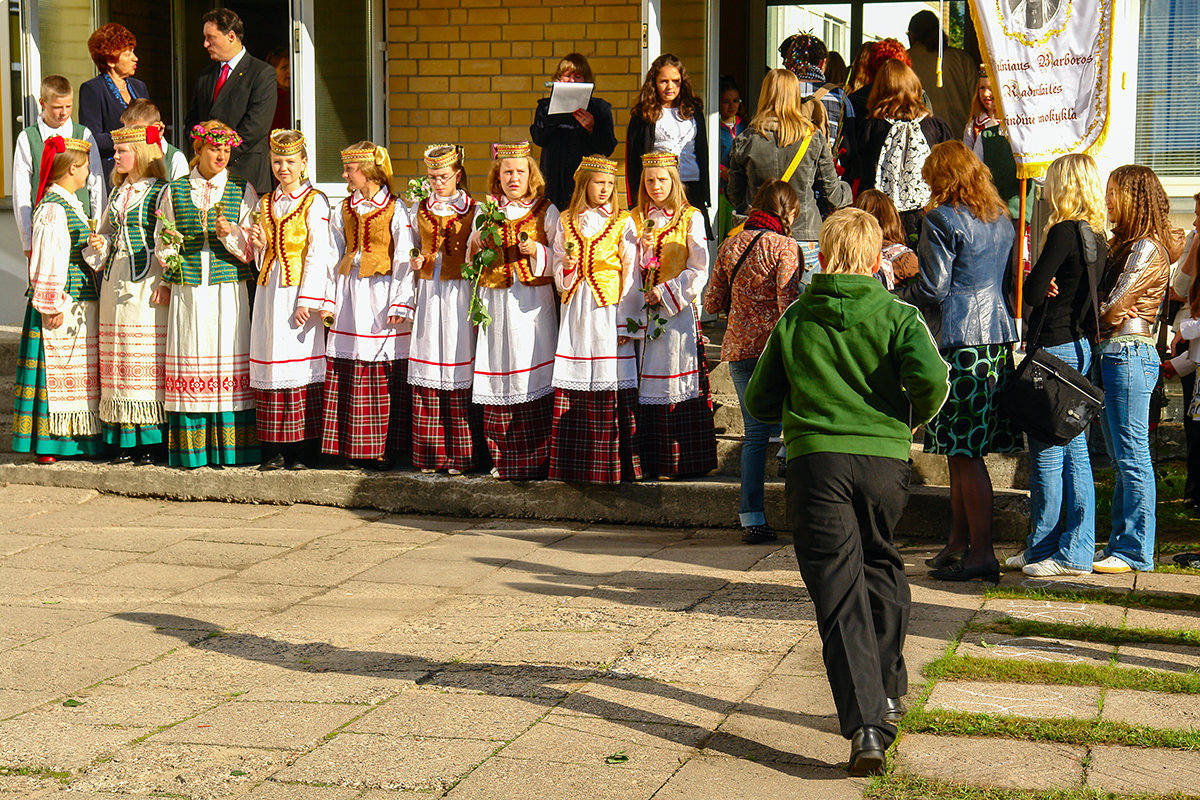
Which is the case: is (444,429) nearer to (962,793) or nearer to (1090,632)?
(1090,632)

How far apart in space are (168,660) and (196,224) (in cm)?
366

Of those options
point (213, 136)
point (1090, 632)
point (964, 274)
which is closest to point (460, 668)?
point (1090, 632)

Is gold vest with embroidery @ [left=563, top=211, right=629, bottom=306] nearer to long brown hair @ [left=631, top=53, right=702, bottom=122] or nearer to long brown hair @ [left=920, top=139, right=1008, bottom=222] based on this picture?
long brown hair @ [left=631, top=53, right=702, bottom=122]

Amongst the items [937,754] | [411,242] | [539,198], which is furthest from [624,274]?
[937,754]

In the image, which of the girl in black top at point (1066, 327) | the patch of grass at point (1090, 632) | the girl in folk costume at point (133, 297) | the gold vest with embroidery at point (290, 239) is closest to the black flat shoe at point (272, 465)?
the girl in folk costume at point (133, 297)

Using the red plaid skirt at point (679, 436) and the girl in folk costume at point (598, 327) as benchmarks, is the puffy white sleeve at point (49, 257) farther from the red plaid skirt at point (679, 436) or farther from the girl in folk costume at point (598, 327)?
the red plaid skirt at point (679, 436)

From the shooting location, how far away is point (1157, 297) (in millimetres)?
6504

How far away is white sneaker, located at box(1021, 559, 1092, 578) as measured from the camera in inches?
257

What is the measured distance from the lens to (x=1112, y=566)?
261 inches

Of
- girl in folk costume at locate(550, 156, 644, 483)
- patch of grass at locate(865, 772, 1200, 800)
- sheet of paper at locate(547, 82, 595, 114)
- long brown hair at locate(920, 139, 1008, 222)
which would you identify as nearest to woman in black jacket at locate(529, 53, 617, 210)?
sheet of paper at locate(547, 82, 595, 114)

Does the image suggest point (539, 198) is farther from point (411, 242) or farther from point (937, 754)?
point (937, 754)

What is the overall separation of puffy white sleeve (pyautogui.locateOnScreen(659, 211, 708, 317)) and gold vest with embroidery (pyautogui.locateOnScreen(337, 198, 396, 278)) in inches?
64.6

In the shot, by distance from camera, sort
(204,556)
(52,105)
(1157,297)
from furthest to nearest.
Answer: (52,105) < (204,556) < (1157,297)

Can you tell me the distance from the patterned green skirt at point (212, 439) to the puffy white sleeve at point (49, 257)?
99 cm
